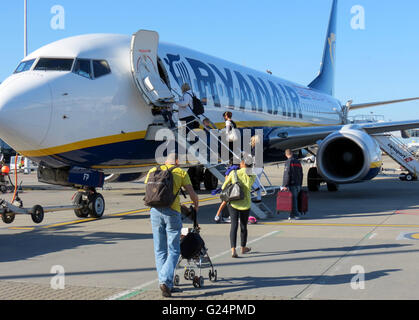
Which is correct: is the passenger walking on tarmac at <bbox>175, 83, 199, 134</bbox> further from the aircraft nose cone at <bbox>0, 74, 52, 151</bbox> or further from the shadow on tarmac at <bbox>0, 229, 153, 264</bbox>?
the shadow on tarmac at <bbox>0, 229, 153, 264</bbox>

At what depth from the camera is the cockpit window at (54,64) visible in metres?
9.88

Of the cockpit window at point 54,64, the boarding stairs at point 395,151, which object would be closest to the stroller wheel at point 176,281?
the cockpit window at point 54,64

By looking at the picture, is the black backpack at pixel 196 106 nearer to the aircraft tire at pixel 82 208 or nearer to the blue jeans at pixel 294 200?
the blue jeans at pixel 294 200

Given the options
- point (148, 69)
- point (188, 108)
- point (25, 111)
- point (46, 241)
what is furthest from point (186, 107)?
point (46, 241)

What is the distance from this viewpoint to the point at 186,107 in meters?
11.1

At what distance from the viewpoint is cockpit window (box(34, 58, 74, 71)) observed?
9.88 m

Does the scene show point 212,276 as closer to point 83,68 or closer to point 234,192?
point 234,192

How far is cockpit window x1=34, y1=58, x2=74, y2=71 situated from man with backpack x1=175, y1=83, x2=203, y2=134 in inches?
90.4

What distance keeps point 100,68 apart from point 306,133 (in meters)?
7.72

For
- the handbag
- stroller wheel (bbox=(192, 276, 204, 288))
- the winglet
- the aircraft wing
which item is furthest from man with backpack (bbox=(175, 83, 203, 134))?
the winglet
